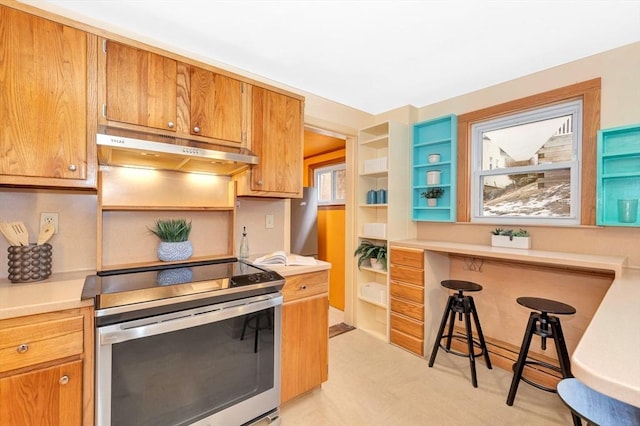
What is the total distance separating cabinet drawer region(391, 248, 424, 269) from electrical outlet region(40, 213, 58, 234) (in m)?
2.57

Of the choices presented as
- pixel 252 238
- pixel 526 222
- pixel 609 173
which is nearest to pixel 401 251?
pixel 526 222

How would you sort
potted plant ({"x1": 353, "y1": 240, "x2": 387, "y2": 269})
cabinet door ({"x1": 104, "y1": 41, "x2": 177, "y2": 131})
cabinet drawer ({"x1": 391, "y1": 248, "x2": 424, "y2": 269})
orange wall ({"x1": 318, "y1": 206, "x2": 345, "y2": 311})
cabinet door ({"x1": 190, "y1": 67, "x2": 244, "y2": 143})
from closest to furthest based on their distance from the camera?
cabinet door ({"x1": 104, "y1": 41, "x2": 177, "y2": 131}), cabinet door ({"x1": 190, "y1": 67, "x2": 244, "y2": 143}), cabinet drawer ({"x1": 391, "y1": 248, "x2": 424, "y2": 269}), potted plant ({"x1": 353, "y1": 240, "x2": 387, "y2": 269}), orange wall ({"x1": 318, "y1": 206, "x2": 345, "y2": 311})

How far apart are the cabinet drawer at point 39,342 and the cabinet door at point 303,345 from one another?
1036 millimetres

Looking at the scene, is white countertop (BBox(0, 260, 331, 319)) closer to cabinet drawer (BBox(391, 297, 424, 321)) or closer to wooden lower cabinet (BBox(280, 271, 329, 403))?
wooden lower cabinet (BBox(280, 271, 329, 403))

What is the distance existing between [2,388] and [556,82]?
370 centimetres

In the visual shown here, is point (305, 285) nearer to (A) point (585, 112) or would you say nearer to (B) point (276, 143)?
(B) point (276, 143)

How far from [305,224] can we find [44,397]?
3048 mm

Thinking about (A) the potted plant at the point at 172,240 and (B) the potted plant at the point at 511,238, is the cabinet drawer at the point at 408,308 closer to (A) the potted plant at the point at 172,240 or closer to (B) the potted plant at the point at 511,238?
(B) the potted plant at the point at 511,238

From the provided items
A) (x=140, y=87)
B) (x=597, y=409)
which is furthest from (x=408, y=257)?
(x=140, y=87)

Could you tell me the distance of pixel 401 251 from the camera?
2.80 meters

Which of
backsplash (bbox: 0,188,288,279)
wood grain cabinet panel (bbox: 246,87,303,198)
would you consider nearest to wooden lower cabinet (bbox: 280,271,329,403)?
wood grain cabinet panel (bbox: 246,87,303,198)

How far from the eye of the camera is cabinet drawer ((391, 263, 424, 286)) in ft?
8.68

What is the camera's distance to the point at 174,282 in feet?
5.05

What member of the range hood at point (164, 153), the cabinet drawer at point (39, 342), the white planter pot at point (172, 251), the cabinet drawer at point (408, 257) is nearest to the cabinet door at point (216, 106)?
the range hood at point (164, 153)
